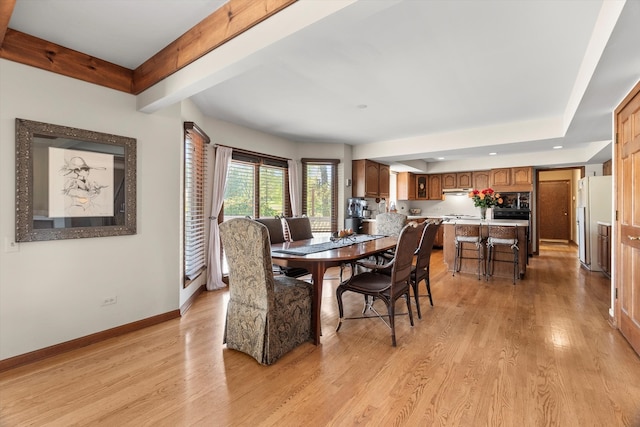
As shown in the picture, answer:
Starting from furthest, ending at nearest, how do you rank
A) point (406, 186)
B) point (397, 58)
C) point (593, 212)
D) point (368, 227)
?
point (406, 186), point (368, 227), point (593, 212), point (397, 58)

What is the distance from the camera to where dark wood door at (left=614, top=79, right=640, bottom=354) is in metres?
2.42

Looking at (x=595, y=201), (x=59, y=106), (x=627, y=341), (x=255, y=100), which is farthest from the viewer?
(x=595, y=201)

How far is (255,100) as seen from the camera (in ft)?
11.6

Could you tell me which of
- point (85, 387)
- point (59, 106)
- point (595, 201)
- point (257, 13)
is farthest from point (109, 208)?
point (595, 201)

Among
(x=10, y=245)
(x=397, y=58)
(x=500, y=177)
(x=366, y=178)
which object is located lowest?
(x=10, y=245)

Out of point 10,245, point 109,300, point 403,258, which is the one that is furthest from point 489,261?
point 10,245

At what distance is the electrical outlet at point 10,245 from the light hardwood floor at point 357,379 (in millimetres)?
867

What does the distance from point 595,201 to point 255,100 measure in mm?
5904

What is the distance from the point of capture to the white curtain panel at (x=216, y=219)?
4.19 m

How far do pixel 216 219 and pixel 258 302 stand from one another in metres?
2.21

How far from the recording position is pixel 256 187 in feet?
16.1

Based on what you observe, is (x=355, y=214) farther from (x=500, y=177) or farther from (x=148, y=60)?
(x=148, y=60)

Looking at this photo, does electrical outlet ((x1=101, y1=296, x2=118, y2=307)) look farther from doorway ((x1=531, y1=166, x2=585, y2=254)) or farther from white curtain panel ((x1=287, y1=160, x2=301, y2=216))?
doorway ((x1=531, y1=166, x2=585, y2=254))

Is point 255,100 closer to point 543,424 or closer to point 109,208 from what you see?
point 109,208
